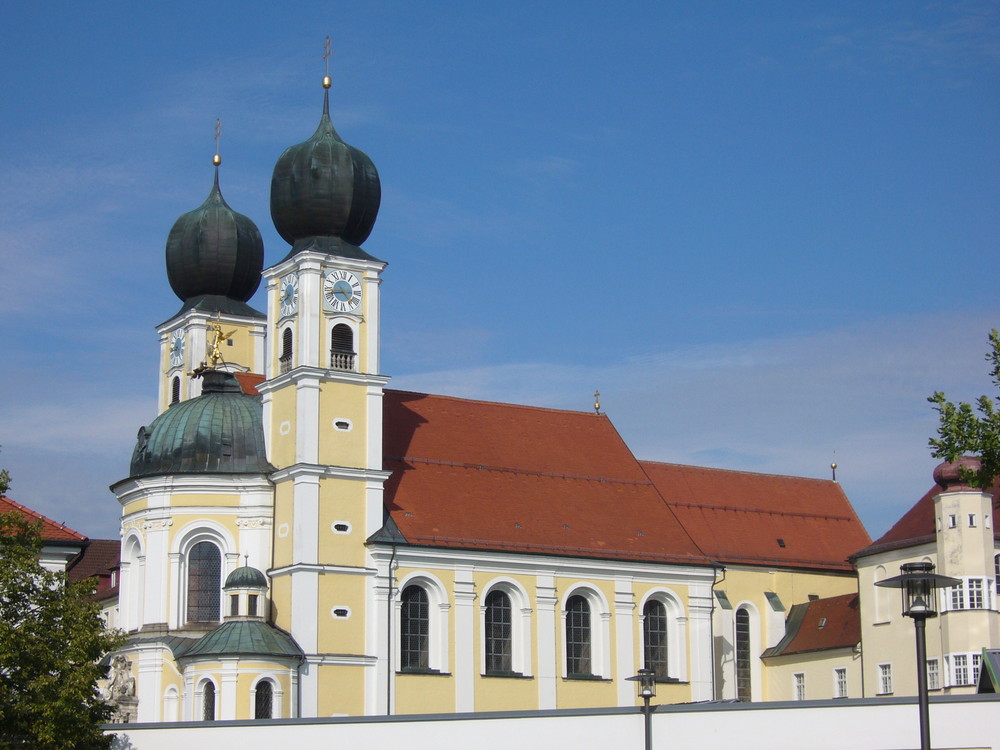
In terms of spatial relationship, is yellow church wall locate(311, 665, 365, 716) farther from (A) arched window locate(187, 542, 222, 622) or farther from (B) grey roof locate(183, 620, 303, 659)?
(A) arched window locate(187, 542, 222, 622)

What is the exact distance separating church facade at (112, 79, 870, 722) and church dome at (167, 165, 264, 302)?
30.6ft

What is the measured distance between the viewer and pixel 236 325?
6356cm

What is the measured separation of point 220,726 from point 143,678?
1374 centimetres

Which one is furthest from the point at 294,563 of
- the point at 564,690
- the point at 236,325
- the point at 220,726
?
the point at 236,325

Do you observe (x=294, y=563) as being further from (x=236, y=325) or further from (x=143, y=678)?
(x=236, y=325)

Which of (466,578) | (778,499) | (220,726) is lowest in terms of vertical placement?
(220,726)

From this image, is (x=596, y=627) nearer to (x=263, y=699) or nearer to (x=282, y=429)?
(x=282, y=429)

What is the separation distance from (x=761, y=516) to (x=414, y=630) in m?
16.2

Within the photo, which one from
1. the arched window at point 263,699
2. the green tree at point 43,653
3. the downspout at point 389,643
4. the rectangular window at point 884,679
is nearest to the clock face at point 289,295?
the downspout at point 389,643

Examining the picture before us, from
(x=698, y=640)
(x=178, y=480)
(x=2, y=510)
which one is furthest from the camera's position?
(x=698, y=640)

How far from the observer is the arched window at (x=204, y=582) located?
49062 mm

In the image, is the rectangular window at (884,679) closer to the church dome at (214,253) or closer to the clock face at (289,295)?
the clock face at (289,295)

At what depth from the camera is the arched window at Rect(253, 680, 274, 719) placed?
4538cm

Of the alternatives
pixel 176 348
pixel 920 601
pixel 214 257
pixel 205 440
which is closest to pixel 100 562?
pixel 176 348
